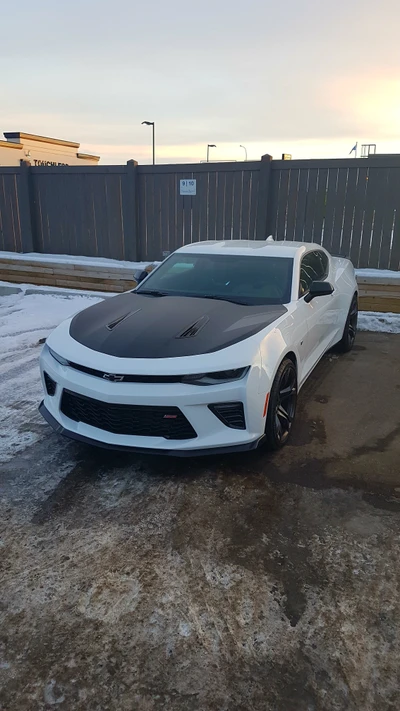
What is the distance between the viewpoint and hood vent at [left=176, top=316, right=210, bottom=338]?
11.4 feet

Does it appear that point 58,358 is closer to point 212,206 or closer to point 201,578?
point 201,578

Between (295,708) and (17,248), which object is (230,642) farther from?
(17,248)

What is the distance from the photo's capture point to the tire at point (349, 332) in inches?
241

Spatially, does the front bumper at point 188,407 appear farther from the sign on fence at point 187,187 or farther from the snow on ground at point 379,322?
the sign on fence at point 187,187

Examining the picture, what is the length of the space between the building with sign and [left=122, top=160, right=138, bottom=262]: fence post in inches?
299

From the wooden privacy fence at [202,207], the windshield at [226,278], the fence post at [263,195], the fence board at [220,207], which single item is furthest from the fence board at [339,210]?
the windshield at [226,278]

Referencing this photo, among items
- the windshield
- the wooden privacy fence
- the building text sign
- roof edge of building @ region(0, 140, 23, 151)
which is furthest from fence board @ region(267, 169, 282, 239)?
roof edge of building @ region(0, 140, 23, 151)

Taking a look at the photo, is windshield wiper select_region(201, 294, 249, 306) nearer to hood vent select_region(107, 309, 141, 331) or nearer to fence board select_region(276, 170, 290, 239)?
hood vent select_region(107, 309, 141, 331)

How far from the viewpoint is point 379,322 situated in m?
7.64

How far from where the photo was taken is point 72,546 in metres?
2.71

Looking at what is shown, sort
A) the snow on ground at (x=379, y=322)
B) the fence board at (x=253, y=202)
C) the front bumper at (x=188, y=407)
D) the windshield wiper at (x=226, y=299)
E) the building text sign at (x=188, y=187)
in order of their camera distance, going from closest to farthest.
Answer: the front bumper at (x=188, y=407) < the windshield wiper at (x=226, y=299) < the snow on ground at (x=379, y=322) < the fence board at (x=253, y=202) < the building text sign at (x=188, y=187)

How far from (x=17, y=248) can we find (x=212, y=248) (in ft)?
23.1

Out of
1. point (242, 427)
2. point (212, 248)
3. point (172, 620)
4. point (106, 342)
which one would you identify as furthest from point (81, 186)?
point (172, 620)

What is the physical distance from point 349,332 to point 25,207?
7289mm
